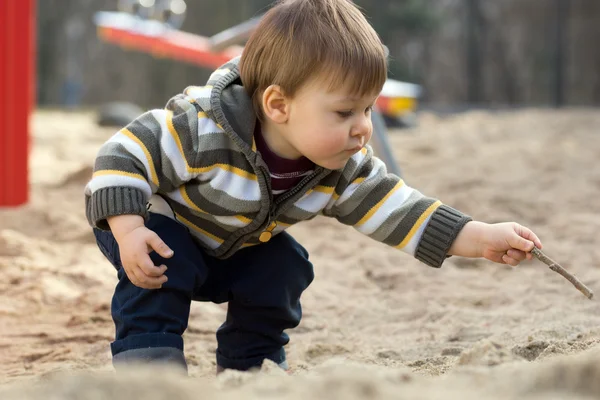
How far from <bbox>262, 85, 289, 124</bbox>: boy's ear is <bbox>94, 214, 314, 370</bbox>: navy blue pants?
0.29 metres

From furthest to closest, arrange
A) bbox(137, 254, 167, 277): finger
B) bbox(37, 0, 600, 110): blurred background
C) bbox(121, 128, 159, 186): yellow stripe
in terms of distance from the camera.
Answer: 1. bbox(37, 0, 600, 110): blurred background
2. bbox(121, 128, 159, 186): yellow stripe
3. bbox(137, 254, 167, 277): finger

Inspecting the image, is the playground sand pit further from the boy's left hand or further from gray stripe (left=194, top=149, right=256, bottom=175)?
gray stripe (left=194, top=149, right=256, bottom=175)

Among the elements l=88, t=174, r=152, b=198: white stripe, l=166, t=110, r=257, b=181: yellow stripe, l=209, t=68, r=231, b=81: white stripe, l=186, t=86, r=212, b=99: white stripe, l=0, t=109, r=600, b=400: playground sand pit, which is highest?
l=209, t=68, r=231, b=81: white stripe

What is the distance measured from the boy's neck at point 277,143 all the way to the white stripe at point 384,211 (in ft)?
0.67

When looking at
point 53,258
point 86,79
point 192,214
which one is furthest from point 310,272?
point 86,79

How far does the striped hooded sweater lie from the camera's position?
169cm

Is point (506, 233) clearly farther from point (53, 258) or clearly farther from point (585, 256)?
point (53, 258)

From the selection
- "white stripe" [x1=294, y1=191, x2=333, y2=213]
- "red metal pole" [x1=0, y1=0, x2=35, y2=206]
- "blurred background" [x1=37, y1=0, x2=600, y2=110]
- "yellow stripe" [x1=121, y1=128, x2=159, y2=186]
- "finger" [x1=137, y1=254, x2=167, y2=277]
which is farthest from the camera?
"blurred background" [x1=37, y1=0, x2=600, y2=110]

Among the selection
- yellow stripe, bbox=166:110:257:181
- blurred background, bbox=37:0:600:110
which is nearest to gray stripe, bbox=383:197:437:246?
yellow stripe, bbox=166:110:257:181

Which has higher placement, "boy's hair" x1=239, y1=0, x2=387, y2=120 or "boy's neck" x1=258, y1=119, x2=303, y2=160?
"boy's hair" x1=239, y1=0, x2=387, y2=120

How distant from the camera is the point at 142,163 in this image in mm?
1689

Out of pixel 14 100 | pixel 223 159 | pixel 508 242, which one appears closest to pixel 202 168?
pixel 223 159

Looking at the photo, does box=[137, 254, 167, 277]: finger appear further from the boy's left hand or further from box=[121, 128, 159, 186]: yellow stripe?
the boy's left hand

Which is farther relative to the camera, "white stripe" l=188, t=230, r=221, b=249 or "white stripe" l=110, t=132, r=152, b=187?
"white stripe" l=188, t=230, r=221, b=249
